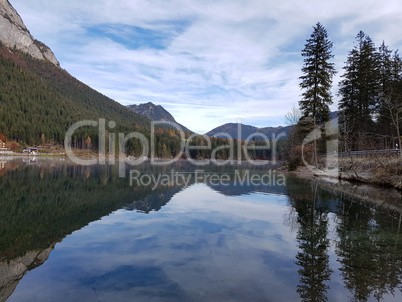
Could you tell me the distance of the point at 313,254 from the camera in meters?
7.99

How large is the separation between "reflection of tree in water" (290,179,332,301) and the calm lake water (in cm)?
3

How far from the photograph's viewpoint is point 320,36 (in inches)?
1607

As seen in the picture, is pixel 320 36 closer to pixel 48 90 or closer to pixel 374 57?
pixel 374 57

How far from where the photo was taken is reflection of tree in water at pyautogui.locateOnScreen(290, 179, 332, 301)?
227 inches

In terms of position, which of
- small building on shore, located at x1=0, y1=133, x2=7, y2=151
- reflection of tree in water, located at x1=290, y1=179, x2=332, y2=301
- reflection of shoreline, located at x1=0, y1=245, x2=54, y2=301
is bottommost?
reflection of shoreline, located at x1=0, y1=245, x2=54, y2=301

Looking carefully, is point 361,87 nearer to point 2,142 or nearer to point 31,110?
point 2,142

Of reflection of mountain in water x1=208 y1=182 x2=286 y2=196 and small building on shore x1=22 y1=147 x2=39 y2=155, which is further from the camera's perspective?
small building on shore x1=22 y1=147 x2=39 y2=155

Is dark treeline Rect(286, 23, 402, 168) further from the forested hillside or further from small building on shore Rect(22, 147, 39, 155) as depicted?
the forested hillside

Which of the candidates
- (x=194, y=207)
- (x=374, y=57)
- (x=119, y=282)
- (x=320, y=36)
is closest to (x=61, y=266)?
(x=119, y=282)

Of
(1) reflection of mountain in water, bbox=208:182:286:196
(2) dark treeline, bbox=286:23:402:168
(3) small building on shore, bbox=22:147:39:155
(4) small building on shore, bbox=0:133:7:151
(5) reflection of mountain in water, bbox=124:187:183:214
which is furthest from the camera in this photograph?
(3) small building on shore, bbox=22:147:39:155

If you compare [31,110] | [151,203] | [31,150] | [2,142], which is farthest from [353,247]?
[31,110]

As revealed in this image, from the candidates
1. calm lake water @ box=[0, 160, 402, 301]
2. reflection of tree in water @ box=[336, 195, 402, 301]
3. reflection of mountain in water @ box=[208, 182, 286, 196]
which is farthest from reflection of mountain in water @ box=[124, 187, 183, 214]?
reflection of tree in water @ box=[336, 195, 402, 301]

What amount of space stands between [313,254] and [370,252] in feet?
5.71

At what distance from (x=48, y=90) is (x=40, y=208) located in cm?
19971
